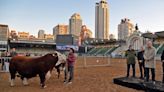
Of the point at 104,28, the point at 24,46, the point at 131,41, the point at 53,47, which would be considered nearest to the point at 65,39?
the point at 53,47

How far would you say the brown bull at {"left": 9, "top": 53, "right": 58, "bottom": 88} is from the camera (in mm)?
10617

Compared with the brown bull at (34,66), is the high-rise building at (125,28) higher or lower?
higher

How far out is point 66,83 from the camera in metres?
11.6

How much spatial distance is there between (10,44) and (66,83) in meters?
95.4

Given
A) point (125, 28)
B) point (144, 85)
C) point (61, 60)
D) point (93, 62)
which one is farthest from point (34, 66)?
point (125, 28)

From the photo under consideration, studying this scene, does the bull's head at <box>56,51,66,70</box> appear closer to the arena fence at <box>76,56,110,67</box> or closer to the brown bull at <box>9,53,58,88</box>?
the brown bull at <box>9,53,58,88</box>

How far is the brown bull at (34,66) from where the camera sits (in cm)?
1062

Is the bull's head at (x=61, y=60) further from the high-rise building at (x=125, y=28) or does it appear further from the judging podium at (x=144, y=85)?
the high-rise building at (x=125, y=28)

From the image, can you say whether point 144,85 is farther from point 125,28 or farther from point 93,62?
point 125,28

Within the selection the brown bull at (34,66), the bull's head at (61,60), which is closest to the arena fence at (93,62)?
the bull's head at (61,60)

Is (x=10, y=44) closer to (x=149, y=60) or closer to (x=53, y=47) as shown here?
(x=53, y=47)

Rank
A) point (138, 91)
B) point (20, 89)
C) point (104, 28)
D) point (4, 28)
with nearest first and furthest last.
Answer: point (138, 91), point (20, 89), point (4, 28), point (104, 28)

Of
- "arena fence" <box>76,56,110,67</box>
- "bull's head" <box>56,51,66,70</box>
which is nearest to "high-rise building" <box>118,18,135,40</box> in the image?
"arena fence" <box>76,56,110,67</box>

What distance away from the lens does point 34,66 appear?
10.7 metres
